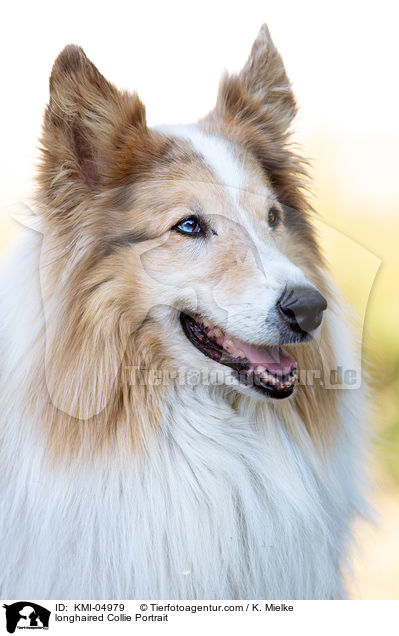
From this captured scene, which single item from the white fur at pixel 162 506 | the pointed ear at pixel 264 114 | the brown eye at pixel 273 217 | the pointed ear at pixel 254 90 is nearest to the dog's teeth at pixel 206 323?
the white fur at pixel 162 506

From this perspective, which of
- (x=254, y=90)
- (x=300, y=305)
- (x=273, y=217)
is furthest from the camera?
(x=254, y=90)

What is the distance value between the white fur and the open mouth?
0.12 meters

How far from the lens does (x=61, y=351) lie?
5.48 ft

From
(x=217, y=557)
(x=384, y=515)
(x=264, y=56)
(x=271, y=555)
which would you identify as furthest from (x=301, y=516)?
(x=264, y=56)

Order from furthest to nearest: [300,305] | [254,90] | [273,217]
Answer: [254,90], [273,217], [300,305]

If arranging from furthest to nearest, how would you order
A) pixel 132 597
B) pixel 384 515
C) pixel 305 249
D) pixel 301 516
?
pixel 384 515 → pixel 305 249 → pixel 301 516 → pixel 132 597

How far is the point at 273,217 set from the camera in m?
1.80

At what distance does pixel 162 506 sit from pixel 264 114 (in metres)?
1.14

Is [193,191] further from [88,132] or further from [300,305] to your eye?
[300,305]

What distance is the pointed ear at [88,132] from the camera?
1.58 metres

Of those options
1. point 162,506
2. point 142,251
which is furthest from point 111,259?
point 162,506

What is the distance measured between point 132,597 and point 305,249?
105cm

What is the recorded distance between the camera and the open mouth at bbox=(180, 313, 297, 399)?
5.35ft

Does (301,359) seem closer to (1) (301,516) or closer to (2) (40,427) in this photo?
(1) (301,516)
